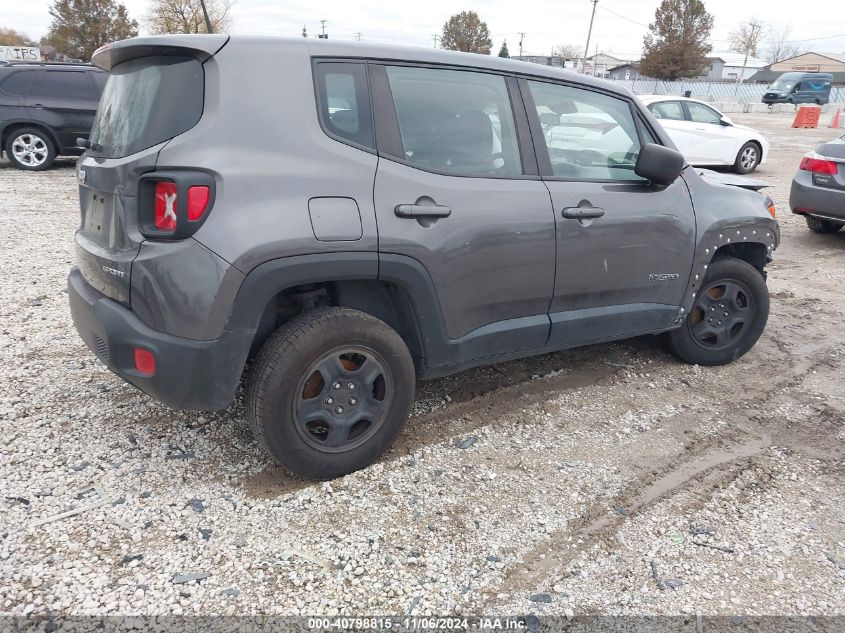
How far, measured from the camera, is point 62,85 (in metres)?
11.0

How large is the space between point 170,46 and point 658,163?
242 cm

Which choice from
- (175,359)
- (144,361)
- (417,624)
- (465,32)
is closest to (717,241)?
(417,624)

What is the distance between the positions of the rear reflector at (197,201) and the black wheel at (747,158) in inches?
510

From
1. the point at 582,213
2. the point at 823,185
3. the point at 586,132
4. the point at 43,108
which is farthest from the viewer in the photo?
the point at 43,108

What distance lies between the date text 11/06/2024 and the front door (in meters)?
1.61

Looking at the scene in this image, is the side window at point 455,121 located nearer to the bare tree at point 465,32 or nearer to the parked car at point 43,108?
the parked car at point 43,108

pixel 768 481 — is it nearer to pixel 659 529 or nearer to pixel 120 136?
pixel 659 529

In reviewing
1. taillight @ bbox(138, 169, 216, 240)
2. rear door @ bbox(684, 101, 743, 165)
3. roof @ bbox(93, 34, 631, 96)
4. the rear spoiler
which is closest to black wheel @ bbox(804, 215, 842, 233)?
rear door @ bbox(684, 101, 743, 165)

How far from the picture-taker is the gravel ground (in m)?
2.29

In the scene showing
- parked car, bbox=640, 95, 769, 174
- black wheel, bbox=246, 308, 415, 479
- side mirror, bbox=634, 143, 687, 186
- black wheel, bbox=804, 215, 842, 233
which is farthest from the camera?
parked car, bbox=640, 95, 769, 174

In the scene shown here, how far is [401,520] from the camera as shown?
8.71 ft

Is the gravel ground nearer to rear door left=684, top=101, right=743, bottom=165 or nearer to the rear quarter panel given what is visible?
the rear quarter panel

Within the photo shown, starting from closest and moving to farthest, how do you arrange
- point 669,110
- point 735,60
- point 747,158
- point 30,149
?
point 30,149, point 669,110, point 747,158, point 735,60

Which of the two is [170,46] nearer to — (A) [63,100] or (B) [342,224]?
(B) [342,224]
